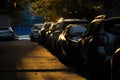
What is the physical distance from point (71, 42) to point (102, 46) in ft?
15.9

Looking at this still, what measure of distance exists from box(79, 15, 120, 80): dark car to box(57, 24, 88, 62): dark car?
3.74 meters

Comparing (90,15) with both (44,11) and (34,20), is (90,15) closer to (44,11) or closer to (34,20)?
(44,11)

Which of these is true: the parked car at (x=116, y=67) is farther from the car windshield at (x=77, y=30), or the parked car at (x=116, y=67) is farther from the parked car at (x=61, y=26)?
the parked car at (x=61, y=26)

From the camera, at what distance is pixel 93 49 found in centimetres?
1255

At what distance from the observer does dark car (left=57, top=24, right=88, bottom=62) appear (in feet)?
55.1

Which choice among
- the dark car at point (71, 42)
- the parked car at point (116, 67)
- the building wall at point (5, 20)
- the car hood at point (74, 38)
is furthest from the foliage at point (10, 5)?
the parked car at point (116, 67)

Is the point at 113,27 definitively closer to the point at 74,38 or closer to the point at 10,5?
the point at 74,38

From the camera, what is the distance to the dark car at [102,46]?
12.3 meters

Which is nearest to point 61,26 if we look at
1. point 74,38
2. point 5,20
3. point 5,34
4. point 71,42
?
point 74,38

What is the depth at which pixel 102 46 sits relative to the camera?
12406 millimetres

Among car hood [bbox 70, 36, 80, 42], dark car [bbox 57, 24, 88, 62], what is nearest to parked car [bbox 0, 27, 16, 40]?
dark car [bbox 57, 24, 88, 62]

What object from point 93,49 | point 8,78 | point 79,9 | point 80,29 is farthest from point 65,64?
point 79,9

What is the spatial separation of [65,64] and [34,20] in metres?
Answer: 50.0

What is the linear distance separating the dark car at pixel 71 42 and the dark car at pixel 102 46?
3.74m
